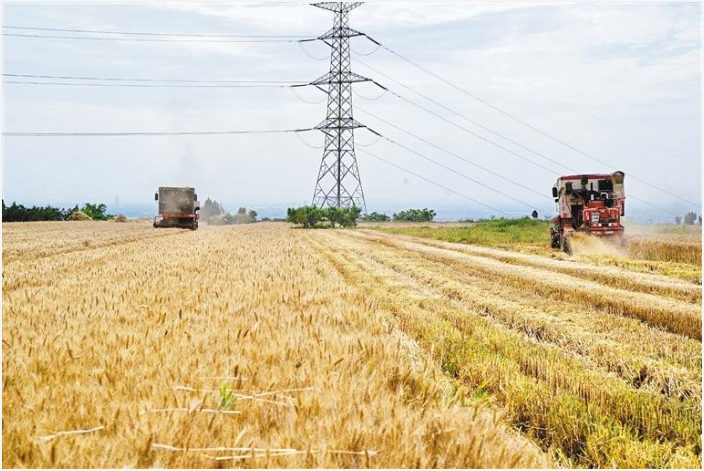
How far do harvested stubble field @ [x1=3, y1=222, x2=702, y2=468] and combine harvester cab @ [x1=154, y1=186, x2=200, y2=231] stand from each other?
134ft

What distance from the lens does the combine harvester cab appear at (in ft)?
163

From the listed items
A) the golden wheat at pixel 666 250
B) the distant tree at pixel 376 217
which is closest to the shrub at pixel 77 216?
the distant tree at pixel 376 217

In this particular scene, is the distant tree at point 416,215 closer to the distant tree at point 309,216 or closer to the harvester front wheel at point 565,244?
the distant tree at point 309,216

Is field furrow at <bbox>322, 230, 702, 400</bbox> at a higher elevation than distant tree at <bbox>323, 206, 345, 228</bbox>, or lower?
lower

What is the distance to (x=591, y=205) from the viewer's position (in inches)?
984

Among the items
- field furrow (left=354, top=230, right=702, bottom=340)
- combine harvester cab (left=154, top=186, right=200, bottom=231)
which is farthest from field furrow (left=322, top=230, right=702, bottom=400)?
combine harvester cab (left=154, top=186, right=200, bottom=231)

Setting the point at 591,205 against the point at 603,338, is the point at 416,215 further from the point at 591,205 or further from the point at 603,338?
the point at 603,338

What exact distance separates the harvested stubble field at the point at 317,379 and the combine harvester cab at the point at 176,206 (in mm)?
40911

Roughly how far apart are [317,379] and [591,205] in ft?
77.7

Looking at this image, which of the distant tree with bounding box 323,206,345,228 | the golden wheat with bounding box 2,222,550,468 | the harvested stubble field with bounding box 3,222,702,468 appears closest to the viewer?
the golden wheat with bounding box 2,222,550,468

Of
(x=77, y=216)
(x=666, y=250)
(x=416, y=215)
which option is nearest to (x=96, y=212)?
(x=77, y=216)

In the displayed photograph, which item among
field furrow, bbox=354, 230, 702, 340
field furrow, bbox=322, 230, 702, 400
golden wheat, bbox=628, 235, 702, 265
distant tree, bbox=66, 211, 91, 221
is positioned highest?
distant tree, bbox=66, 211, 91, 221

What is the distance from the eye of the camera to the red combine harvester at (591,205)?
80.1ft

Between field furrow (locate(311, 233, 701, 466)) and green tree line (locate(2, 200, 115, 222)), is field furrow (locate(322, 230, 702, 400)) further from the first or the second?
green tree line (locate(2, 200, 115, 222))
